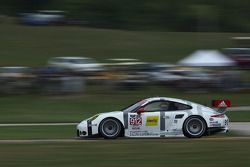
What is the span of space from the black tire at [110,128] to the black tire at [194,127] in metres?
1.68

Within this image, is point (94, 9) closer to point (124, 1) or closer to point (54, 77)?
point (124, 1)

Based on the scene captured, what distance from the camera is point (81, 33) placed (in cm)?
6650

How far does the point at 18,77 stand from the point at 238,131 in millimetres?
15566

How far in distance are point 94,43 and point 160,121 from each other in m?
46.5

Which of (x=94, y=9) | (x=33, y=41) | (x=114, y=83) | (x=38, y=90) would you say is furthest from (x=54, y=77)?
(x=94, y=9)

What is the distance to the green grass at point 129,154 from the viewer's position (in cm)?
1083

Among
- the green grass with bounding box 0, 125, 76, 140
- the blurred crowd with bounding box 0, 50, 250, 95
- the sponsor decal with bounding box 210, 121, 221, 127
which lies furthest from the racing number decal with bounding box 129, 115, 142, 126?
the blurred crowd with bounding box 0, 50, 250, 95

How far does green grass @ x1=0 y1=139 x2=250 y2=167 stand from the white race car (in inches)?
74.1

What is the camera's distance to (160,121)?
16172mm

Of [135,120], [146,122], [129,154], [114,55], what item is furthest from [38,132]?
[114,55]

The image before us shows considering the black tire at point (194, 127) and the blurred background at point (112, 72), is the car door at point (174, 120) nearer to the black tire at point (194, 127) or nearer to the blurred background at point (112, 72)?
the black tire at point (194, 127)

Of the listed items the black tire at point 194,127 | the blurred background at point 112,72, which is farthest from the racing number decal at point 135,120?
the blurred background at point 112,72

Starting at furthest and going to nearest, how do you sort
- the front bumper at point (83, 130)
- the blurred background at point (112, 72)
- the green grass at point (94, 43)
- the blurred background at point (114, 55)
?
the green grass at point (94, 43), the blurred background at point (114, 55), the front bumper at point (83, 130), the blurred background at point (112, 72)

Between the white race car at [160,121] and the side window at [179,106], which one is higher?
the side window at [179,106]
